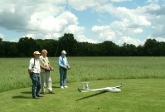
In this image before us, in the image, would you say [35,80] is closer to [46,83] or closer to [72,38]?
[46,83]

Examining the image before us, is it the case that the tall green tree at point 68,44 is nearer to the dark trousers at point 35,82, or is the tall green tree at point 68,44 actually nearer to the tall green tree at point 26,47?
the tall green tree at point 26,47

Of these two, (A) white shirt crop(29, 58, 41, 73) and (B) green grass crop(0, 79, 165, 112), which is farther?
(A) white shirt crop(29, 58, 41, 73)

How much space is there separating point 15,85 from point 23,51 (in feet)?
300

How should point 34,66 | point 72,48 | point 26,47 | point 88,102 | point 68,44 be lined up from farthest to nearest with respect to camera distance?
point 72,48, point 68,44, point 26,47, point 34,66, point 88,102

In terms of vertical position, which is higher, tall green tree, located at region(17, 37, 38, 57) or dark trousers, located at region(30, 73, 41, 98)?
tall green tree, located at region(17, 37, 38, 57)

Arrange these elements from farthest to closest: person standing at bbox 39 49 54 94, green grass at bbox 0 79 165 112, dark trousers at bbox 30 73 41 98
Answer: person standing at bbox 39 49 54 94 → dark trousers at bbox 30 73 41 98 → green grass at bbox 0 79 165 112

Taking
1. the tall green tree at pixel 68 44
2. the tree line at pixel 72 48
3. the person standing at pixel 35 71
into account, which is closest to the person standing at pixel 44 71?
the person standing at pixel 35 71

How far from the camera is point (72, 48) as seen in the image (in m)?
104

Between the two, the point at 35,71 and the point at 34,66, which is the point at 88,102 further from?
the point at 34,66

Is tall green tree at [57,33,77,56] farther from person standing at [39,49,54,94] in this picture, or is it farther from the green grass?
the green grass

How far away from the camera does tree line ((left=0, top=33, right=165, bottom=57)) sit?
100 m

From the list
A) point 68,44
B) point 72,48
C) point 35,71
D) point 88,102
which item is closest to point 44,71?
point 35,71

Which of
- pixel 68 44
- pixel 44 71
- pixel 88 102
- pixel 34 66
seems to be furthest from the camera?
pixel 68 44

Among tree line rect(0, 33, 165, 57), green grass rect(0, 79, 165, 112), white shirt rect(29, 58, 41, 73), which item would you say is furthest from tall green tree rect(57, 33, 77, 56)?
white shirt rect(29, 58, 41, 73)
